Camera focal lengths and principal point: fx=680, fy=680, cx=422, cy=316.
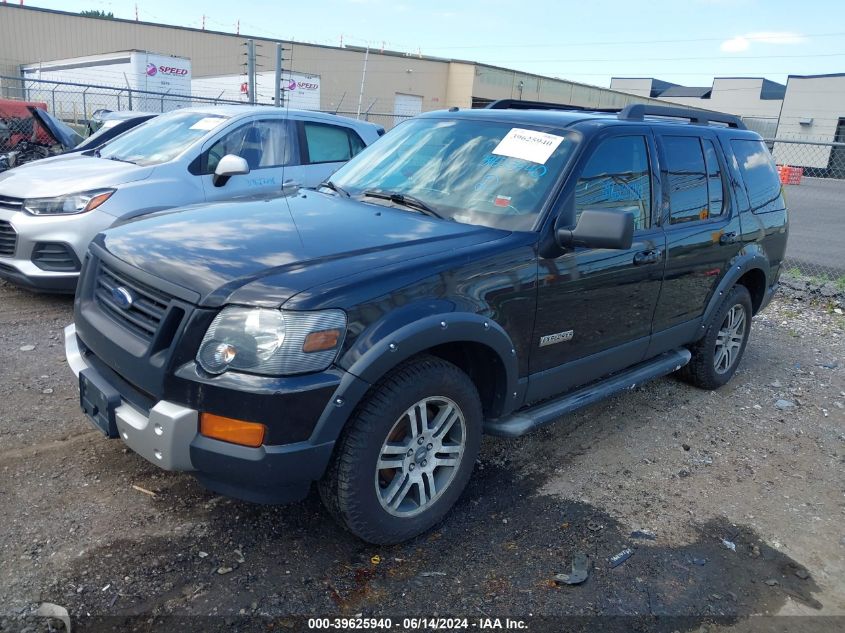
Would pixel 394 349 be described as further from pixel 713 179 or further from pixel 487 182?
pixel 713 179

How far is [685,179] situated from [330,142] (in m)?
4.26

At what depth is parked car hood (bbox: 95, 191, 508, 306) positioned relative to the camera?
260 centimetres

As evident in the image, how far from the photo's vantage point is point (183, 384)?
253cm

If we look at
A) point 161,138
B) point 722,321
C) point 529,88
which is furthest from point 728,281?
point 529,88

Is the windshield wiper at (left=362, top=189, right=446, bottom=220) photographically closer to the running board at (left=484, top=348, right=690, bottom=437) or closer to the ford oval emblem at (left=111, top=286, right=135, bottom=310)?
the running board at (left=484, top=348, right=690, bottom=437)

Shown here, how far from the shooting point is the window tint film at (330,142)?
727 cm

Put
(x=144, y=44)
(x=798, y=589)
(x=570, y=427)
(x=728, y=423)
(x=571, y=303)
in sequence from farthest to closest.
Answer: (x=144, y=44)
(x=728, y=423)
(x=570, y=427)
(x=571, y=303)
(x=798, y=589)

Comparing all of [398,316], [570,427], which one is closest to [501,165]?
[398,316]

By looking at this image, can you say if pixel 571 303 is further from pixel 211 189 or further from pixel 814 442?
pixel 211 189

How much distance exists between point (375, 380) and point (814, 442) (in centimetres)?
351

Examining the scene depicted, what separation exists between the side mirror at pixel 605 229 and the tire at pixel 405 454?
0.87m

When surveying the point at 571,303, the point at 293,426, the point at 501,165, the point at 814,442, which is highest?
the point at 501,165

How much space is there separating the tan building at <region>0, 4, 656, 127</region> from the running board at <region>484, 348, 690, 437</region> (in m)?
26.2

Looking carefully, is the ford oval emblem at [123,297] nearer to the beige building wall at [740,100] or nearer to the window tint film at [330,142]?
the window tint film at [330,142]
